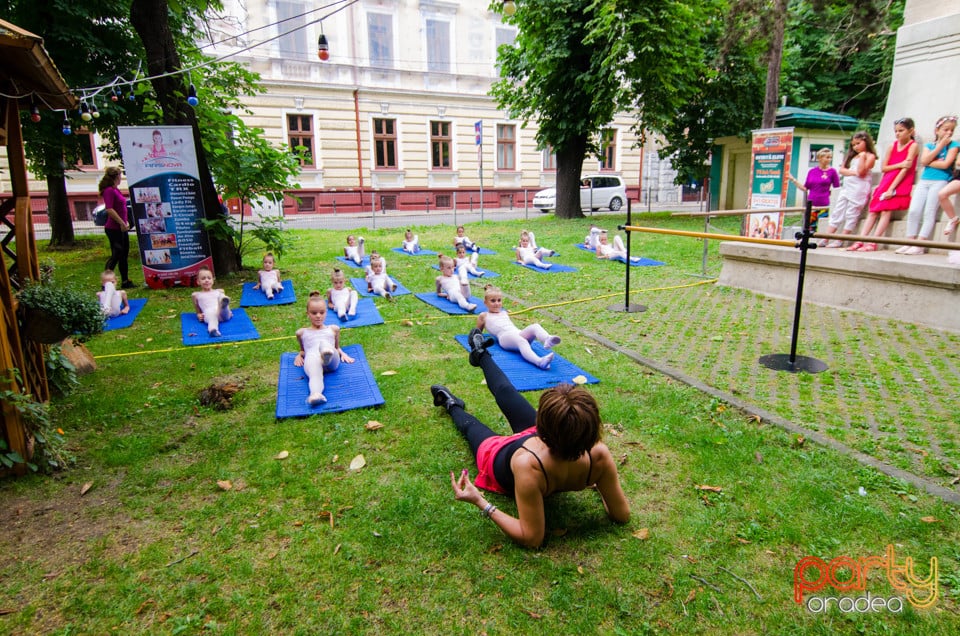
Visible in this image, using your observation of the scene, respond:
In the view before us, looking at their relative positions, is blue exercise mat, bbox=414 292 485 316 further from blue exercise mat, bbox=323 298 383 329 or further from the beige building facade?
the beige building facade

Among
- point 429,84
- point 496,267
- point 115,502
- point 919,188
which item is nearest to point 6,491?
point 115,502

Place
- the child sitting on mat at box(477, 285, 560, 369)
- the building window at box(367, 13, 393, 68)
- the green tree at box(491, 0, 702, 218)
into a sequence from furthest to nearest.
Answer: the building window at box(367, 13, 393, 68) < the green tree at box(491, 0, 702, 218) < the child sitting on mat at box(477, 285, 560, 369)

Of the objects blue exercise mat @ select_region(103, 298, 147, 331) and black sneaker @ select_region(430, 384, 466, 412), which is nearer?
black sneaker @ select_region(430, 384, 466, 412)

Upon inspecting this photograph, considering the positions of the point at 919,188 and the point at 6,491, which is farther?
the point at 919,188

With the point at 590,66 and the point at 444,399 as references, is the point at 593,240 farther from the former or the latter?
the point at 444,399

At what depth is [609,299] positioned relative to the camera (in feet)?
29.9

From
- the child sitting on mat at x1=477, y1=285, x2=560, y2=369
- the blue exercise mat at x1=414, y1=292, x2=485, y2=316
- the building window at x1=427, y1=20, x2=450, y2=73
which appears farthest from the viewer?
the building window at x1=427, y1=20, x2=450, y2=73

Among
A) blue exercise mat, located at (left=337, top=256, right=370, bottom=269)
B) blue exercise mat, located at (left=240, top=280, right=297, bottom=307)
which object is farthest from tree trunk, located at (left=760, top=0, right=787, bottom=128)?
blue exercise mat, located at (left=240, top=280, right=297, bottom=307)

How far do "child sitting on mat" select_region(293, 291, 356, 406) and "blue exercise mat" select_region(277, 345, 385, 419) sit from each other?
8 cm

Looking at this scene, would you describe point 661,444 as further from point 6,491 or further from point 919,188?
point 919,188

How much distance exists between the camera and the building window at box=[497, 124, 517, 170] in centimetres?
3177

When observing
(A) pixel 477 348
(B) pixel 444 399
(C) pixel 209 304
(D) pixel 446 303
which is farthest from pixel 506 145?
(A) pixel 477 348

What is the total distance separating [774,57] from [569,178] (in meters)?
7.24

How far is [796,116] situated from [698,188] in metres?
14.8
